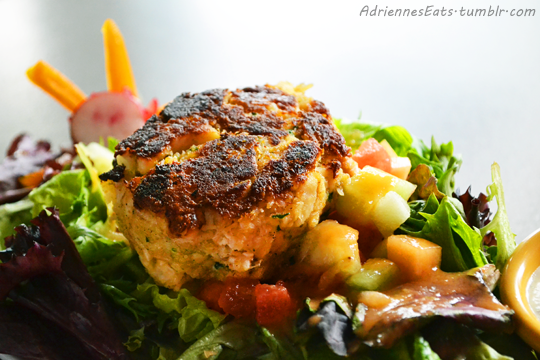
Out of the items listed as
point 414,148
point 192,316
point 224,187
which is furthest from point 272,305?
point 414,148

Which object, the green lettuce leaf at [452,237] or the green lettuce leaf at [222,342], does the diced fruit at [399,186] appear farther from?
the green lettuce leaf at [222,342]

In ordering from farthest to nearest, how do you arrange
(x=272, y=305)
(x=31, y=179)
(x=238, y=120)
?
(x=31, y=179) → (x=238, y=120) → (x=272, y=305)

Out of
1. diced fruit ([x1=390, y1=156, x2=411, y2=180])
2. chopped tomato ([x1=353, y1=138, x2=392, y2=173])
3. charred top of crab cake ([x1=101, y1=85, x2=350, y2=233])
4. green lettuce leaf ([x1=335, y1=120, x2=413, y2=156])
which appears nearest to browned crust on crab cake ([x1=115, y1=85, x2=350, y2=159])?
charred top of crab cake ([x1=101, y1=85, x2=350, y2=233])

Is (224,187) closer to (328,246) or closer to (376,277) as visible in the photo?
(328,246)

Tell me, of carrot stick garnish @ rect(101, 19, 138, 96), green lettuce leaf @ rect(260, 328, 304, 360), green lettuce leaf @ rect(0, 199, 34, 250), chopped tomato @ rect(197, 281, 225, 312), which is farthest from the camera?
carrot stick garnish @ rect(101, 19, 138, 96)

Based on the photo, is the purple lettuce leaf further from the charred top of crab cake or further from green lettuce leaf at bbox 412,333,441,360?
green lettuce leaf at bbox 412,333,441,360

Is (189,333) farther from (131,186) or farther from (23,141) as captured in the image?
(23,141)
